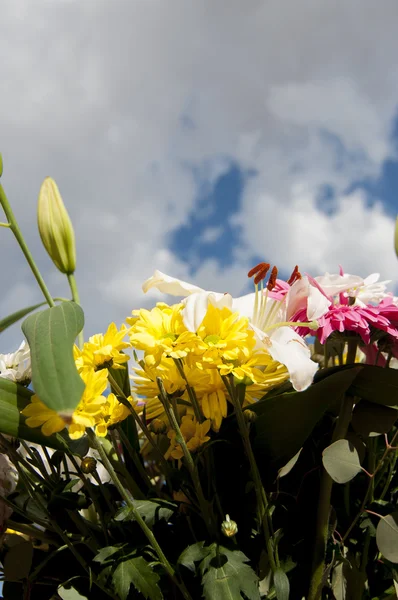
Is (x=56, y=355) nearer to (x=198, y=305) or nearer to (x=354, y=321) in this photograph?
(x=198, y=305)

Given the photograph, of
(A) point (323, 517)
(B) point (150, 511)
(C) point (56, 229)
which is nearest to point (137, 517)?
(B) point (150, 511)

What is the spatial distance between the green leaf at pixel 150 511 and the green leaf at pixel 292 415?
2.9 inches

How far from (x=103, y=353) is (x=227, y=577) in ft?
0.47

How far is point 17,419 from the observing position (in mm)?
388

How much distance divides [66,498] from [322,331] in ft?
0.65

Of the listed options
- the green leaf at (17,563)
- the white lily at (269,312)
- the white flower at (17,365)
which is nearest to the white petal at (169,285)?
the white lily at (269,312)

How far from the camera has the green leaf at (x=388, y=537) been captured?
38 cm

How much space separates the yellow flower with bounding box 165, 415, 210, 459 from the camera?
387 mm

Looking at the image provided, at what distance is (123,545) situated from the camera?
1.24ft

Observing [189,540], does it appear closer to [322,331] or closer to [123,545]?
[123,545]

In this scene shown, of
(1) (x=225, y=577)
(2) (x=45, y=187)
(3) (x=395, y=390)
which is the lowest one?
(1) (x=225, y=577)

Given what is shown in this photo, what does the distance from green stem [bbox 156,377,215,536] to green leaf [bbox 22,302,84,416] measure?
5cm

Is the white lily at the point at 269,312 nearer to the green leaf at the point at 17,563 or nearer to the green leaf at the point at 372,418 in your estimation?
the green leaf at the point at 372,418

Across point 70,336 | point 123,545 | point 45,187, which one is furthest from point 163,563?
point 45,187
